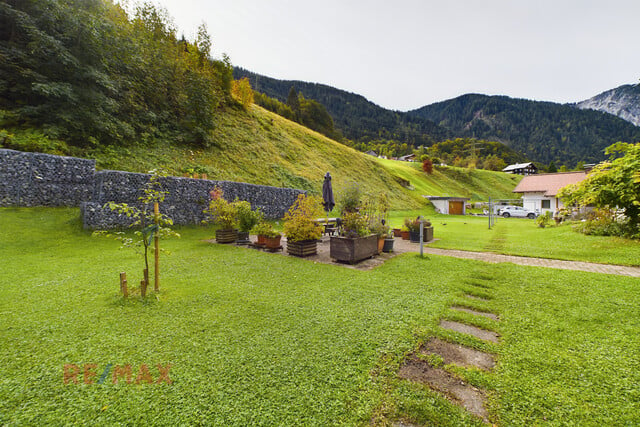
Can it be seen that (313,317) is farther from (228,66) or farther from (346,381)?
(228,66)

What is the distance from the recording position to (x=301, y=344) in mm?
2785

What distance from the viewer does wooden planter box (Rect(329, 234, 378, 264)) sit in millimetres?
6324

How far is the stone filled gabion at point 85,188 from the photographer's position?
28.3 ft

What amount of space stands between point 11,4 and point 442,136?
129 metres

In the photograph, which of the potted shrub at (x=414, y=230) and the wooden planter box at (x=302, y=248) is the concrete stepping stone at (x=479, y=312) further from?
the potted shrub at (x=414, y=230)

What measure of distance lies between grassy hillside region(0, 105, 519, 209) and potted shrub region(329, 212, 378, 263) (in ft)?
18.3

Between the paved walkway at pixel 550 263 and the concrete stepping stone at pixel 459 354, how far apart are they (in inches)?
198

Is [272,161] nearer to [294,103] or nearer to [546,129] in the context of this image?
[294,103]

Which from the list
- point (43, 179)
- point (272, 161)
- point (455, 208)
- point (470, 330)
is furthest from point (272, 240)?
point (455, 208)

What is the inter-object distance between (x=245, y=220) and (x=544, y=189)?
1357 inches

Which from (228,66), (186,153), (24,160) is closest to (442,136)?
(228,66)

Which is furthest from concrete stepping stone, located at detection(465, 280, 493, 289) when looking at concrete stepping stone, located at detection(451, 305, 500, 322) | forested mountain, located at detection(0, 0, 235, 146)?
forested mountain, located at detection(0, 0, 235, 146)

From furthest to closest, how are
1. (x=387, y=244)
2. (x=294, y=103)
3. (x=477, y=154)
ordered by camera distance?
1. (x=477, y=154)
2. (x=294, y=103)
3. (x=387, y=244)

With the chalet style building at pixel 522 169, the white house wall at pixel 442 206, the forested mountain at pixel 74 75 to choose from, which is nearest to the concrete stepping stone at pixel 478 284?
the forested mountain at pixel 74 75
